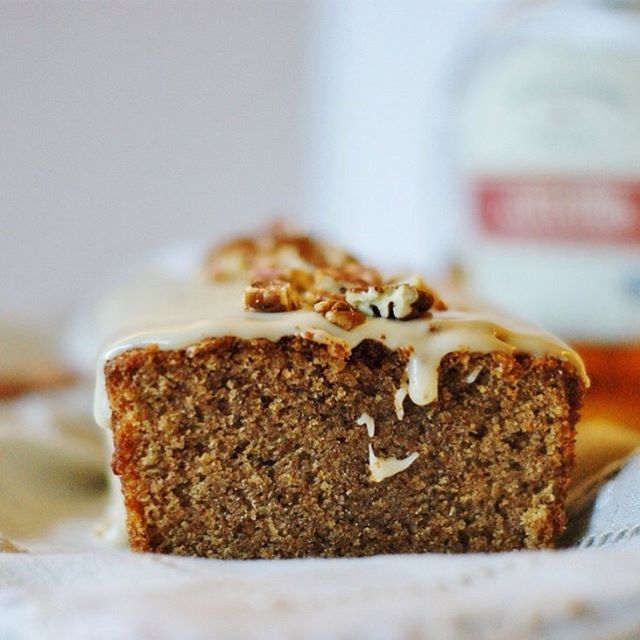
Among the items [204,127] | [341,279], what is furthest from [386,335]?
[204,127]

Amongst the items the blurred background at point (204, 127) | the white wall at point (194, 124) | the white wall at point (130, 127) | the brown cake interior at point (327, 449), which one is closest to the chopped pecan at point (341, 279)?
the brown cake interior at point (327, 449)

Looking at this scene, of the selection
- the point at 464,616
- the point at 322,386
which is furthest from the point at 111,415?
the point at 464,616

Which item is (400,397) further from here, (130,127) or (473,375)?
(130,127)

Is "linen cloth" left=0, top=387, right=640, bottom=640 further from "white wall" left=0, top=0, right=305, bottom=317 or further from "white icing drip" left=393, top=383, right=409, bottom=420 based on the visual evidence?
"white wall" left=0, top=0, right=305, bottom=317

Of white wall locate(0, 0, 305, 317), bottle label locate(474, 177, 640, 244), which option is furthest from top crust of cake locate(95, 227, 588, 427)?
white wall locate(0, 0, 305, 317)

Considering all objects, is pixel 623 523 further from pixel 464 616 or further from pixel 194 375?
pixel 194 375

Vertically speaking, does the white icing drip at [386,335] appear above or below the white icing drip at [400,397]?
above

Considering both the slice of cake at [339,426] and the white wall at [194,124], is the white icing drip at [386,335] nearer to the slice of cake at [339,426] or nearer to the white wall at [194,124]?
the slice of cake at [339,426]
